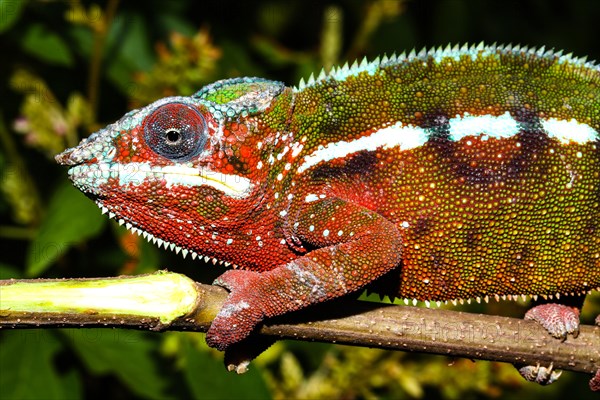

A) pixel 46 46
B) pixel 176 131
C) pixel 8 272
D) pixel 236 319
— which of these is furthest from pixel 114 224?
pixel 236 319

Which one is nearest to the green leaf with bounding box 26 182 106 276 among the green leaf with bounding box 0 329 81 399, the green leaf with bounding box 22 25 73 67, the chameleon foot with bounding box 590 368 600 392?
the green leaf with bounding box 0 329 81 399

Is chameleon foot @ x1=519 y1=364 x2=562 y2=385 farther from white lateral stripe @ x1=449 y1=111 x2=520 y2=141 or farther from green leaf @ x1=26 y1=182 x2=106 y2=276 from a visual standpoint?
green leaf @ x1=26 y1=182 x2=106 y2=276

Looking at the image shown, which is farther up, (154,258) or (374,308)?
(374,308)

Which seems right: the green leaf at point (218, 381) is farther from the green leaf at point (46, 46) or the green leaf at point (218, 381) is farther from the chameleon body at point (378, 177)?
the green leaf at point (46, 46)

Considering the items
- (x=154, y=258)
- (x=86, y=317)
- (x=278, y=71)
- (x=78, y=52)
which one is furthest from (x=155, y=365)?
(x=278, y=71)

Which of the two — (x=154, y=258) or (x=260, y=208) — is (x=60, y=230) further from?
(x=260, y=208)
